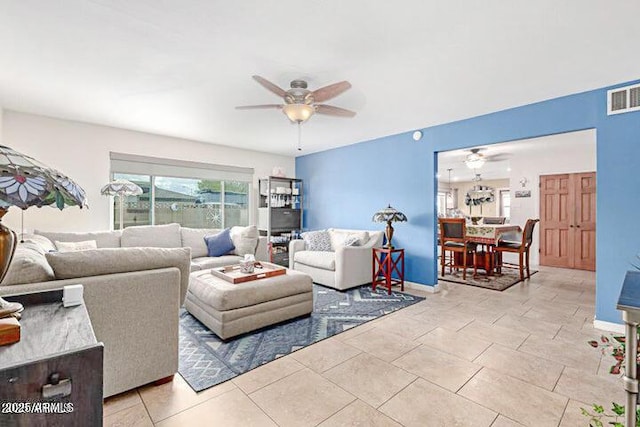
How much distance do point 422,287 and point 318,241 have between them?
72.5 inches

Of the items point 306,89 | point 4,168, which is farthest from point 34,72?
point 4,168

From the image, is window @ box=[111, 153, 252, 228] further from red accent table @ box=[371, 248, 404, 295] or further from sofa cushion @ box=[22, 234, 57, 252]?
red accent table @ box=[371, 248, 404, 295]

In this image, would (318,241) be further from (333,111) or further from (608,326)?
(608,326)

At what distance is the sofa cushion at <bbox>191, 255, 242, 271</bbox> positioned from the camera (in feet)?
13.2

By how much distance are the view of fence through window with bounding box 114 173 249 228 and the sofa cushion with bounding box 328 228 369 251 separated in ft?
6.53

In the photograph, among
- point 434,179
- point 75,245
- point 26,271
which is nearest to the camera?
point 26,271

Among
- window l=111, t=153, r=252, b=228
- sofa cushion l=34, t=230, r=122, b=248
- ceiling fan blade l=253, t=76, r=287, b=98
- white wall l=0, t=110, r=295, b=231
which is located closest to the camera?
ceiling fan blade l=253, t=76, r=287, b=98

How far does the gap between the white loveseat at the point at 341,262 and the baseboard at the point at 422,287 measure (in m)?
0.62

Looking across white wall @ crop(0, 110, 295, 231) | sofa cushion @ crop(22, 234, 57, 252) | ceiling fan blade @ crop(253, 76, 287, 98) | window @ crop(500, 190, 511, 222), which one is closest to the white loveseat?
ceiling fan blade @ crop(253, 76, 287, 98)

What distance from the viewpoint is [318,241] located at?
518 centimetres

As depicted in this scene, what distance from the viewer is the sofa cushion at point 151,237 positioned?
4.15 meters

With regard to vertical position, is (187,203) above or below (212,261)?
above

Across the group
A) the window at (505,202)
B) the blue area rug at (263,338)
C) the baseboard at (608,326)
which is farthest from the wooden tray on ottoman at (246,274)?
the window at (505,202)

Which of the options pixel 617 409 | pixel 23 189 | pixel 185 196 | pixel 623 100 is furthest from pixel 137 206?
pixel 623 100
